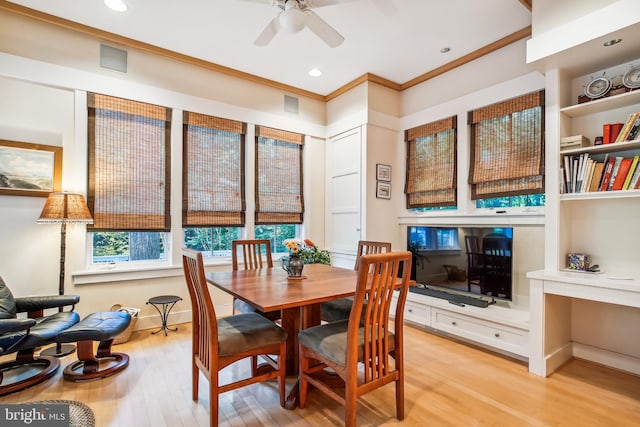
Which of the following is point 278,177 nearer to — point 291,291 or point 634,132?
point 291,291

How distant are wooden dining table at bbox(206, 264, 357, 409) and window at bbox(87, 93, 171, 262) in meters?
1.49

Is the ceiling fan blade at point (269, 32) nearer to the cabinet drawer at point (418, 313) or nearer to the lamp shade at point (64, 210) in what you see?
the lamp shade at point (64, 210)

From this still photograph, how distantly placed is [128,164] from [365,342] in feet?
10.3

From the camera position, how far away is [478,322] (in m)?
3.01

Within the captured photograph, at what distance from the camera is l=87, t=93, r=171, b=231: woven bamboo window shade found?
3260 mm

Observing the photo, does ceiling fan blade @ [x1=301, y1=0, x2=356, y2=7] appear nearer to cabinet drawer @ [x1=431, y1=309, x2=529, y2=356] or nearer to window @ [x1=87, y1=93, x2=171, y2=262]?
window @ [x1=87, y1=93, x2=171, y2=262]

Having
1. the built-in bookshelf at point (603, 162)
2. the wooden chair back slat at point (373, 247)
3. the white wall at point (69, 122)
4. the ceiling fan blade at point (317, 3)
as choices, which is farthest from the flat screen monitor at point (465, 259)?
the white wall at point (69, 122)

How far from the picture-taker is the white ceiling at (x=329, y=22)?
9.32 feet

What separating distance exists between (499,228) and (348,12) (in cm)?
251

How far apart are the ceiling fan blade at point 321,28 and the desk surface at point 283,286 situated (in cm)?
199

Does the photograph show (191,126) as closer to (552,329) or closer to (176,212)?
(176,212)

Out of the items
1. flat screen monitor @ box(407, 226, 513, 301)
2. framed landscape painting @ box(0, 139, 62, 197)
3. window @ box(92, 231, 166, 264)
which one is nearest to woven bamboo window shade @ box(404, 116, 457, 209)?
Result: flat screen monitor @ box(407, 226, 513, 301)

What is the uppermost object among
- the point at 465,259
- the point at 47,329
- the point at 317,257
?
the point at 465,259

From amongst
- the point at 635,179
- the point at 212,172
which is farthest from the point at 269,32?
the point at 635,179
